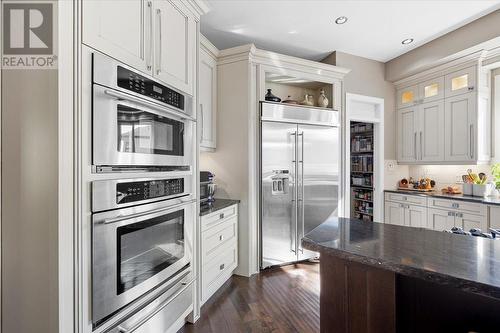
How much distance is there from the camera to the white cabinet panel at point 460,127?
3416mm

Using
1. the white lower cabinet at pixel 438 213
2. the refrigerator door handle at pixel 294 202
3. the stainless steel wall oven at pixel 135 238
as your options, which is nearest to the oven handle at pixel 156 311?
the stainless steel wall oven at pixel 135 238

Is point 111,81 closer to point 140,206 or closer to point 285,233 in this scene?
point 140,206

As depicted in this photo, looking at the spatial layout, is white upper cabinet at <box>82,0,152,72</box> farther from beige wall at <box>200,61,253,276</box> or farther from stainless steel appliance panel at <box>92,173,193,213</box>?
beige wall at <box>200,61,253,276</box>

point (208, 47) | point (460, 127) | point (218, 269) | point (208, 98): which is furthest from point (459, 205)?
point (208, 47)

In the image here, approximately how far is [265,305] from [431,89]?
3.96 metres

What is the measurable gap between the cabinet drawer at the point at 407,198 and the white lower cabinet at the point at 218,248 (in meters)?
2.66

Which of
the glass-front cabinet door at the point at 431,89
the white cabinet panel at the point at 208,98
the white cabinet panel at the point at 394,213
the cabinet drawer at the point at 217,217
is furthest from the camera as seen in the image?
the white cabinet panel at the point at 394,213

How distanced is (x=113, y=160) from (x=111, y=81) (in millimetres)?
394

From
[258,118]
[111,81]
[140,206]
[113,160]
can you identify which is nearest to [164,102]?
[111,81]

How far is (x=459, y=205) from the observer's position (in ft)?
10.6

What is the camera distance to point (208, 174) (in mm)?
3010

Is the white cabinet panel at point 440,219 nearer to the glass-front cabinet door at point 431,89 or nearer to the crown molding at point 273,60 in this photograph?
the glass-front cabinet door at point 431,89

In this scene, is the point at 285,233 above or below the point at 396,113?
below

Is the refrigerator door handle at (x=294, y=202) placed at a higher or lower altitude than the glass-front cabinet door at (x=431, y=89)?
lower
